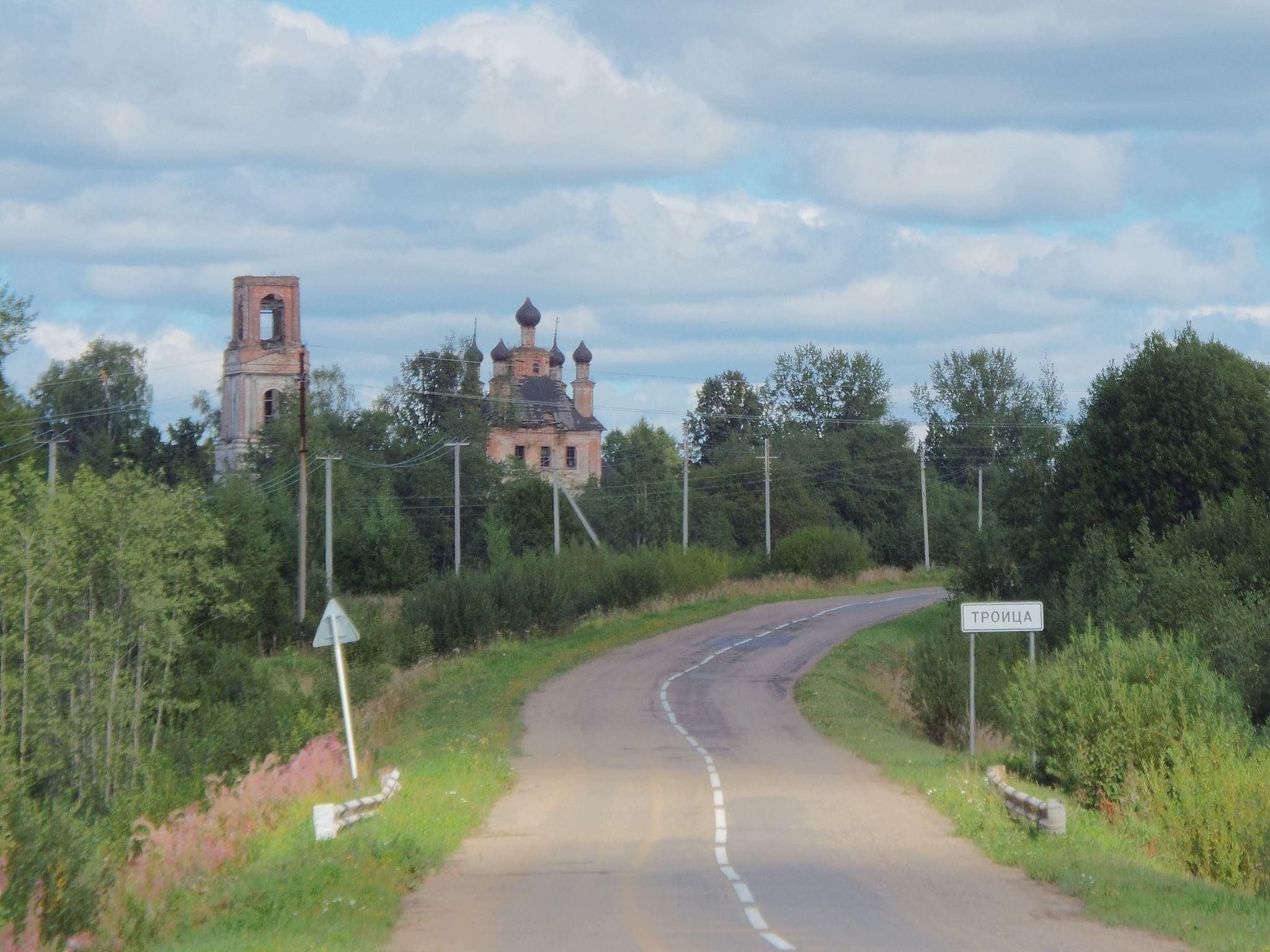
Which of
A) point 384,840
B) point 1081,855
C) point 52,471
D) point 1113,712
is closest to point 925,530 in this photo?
point 52,471

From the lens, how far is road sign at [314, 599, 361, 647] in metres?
19.5

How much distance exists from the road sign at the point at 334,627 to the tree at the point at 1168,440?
966 inches

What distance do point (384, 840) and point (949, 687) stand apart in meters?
17.5

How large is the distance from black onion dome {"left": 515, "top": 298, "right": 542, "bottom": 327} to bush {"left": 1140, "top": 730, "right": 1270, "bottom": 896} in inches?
3982

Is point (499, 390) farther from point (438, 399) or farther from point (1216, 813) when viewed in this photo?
point (1216, 813)

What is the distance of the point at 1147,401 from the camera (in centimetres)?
3994

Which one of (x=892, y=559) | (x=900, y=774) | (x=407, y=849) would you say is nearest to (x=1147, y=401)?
(x=900, y=774)

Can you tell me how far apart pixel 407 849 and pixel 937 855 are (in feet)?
18.1

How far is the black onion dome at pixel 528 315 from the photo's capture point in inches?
4601

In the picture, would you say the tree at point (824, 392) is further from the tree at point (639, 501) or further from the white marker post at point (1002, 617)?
the white marker post at point (1002, 617)

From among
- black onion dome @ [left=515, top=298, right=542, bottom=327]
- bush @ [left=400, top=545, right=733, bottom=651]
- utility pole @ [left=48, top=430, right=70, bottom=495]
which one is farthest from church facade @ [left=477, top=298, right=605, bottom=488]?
utility pole @ [left=48, top=430, right=70, bottom=495]

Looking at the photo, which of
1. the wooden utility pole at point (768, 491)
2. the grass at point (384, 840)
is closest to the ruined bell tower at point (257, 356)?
the wooden utility pole at point (768, 491)

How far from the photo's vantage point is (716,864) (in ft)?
47.9

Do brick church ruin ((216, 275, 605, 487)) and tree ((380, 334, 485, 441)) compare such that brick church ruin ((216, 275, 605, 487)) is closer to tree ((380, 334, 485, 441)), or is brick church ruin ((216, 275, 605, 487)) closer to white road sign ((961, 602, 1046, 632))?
tree ((380, 334, 485, 441))
